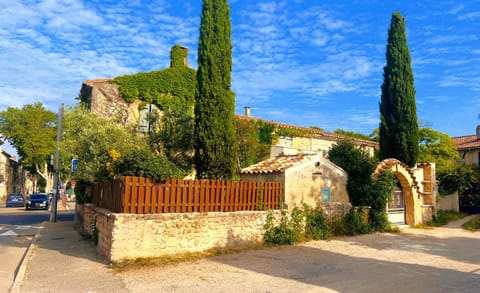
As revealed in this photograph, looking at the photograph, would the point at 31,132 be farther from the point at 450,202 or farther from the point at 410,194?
the point at 450,202

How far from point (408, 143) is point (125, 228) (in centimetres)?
1577

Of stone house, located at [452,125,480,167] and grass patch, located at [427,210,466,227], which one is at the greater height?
stone house, located at [452,125,480,167]

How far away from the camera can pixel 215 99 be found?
12.5m

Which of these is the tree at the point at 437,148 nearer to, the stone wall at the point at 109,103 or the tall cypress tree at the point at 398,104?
the tall cypress tree at the point at 398,104

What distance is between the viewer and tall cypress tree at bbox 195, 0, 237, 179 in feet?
39.9

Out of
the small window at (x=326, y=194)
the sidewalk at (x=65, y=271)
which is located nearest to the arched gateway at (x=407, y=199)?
the small window at (x=326, y=194)

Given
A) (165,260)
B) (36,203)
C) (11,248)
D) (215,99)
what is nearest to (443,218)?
(215,99)

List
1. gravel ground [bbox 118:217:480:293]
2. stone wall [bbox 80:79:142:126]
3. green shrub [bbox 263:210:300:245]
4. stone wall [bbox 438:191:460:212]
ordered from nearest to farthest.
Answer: gravel ground [bbox 118:217:480:293], green shrub [bbox 263:210:300:245], stone wall [bbox 438:191:460:212], stone wall [bbox 80:79:142:126]

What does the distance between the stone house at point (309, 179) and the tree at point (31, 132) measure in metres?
40.3

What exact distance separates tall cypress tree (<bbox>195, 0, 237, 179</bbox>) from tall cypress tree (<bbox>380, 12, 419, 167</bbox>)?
10.6 m

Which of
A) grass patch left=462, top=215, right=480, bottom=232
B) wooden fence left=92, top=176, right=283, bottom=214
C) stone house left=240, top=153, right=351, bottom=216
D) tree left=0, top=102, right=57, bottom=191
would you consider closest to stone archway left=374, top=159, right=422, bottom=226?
grass patch left=462, top=215, right=480, bottom=232

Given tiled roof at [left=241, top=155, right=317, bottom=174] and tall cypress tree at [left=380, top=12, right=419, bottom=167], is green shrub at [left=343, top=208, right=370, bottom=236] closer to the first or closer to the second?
tiled roof at [left=241, top=155, right=317, bottom=174]

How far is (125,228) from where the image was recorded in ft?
28.6

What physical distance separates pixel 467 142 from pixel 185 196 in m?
35.5
